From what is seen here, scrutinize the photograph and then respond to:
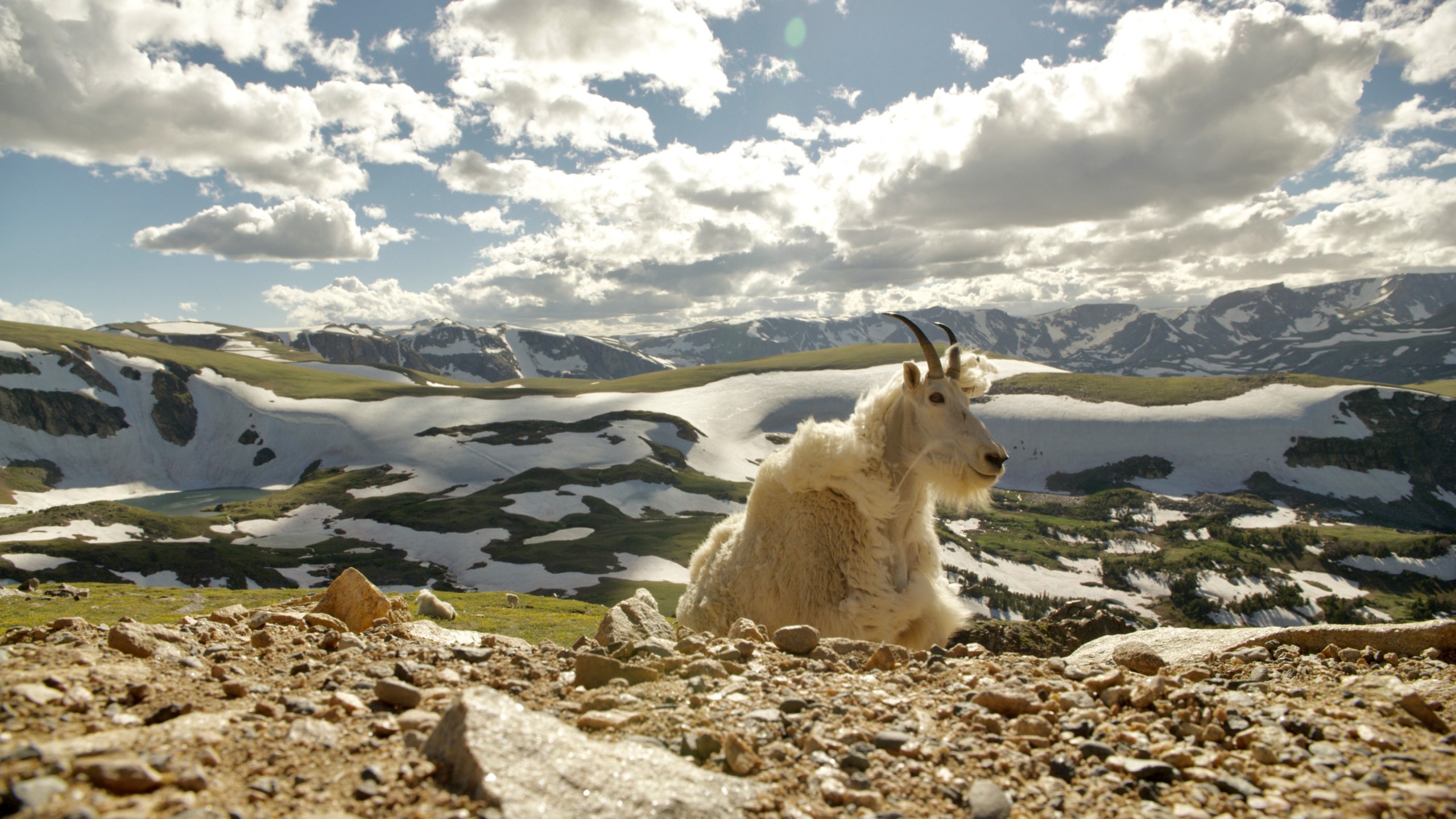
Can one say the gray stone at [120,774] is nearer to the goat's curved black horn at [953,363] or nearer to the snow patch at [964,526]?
the goat's curved black horn at [953,363]

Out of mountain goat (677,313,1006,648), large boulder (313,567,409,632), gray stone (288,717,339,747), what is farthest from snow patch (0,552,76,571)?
gray stone (288,717,339,747)

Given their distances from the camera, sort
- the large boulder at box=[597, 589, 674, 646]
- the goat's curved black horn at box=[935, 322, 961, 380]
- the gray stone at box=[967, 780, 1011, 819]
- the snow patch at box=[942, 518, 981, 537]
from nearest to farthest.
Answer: the gray stone at box=[967, 780, 1011, 819]
the large boulder at box=[597, 589, 674, 646]
the goat's curved black horn at box=[935, 322, 961, 380]
the snow patch at box=[942, 518, 981, 537]

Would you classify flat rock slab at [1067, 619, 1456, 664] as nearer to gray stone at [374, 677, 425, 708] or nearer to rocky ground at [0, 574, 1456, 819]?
rocky ground at [0, 574, 1456, 819]

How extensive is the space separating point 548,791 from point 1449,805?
4273 millimetres

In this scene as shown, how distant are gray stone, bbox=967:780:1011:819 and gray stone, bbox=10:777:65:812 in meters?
4.08

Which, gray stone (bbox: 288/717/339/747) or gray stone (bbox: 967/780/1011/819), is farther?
gray stone (bbox: 288/717/339/747)

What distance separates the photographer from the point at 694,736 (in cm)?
410

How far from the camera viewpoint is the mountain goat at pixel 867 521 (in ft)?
30.9

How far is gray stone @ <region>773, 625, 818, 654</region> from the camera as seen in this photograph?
6.61 m

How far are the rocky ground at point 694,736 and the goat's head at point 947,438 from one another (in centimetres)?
374

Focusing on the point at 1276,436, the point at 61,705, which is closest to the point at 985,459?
the point at 61,705

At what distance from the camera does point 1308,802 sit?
3.42m

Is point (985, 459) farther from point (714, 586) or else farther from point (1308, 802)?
point (1308, 802)

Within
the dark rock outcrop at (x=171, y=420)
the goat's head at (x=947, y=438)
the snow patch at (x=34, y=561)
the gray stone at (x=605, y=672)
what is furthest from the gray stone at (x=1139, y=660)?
the dark rock outcrop at (x=171, y=420)
